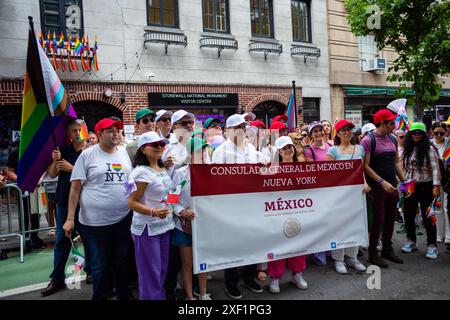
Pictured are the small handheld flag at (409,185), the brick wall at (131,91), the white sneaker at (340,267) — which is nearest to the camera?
the white sneaker at (340,267)

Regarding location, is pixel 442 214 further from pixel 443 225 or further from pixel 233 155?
pixel 233 155

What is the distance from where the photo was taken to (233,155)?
4227 millimetres

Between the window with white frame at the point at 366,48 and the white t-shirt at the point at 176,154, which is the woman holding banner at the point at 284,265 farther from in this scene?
the window with white frame at the point at 366,48

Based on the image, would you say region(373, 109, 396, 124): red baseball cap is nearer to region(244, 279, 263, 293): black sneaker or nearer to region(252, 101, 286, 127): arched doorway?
region(244, 279, 263, 293): black sneaker

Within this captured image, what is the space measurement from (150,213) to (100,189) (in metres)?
0.67

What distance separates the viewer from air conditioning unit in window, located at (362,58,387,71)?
16.0 meters

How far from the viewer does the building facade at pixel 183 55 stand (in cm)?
990

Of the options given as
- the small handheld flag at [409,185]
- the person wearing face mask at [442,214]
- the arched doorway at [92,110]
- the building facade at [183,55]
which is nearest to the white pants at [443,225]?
the person wearing face mask at [442,214]

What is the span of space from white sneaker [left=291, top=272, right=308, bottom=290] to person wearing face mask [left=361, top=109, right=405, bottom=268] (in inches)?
48.4

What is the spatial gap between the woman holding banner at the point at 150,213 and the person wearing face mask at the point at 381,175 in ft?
9.35

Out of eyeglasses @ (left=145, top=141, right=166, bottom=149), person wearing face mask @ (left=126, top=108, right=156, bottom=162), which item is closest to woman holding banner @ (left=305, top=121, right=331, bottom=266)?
person wearing face mask @ (left=126, top=108, right=156, bottom=162)

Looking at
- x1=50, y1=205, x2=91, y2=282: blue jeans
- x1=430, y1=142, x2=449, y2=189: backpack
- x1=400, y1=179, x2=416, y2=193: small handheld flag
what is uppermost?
x1=430, y1=142, x2=449, y2=189: backpack

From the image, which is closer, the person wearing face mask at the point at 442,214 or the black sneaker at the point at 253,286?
the black sneaker at the point at 253,286
